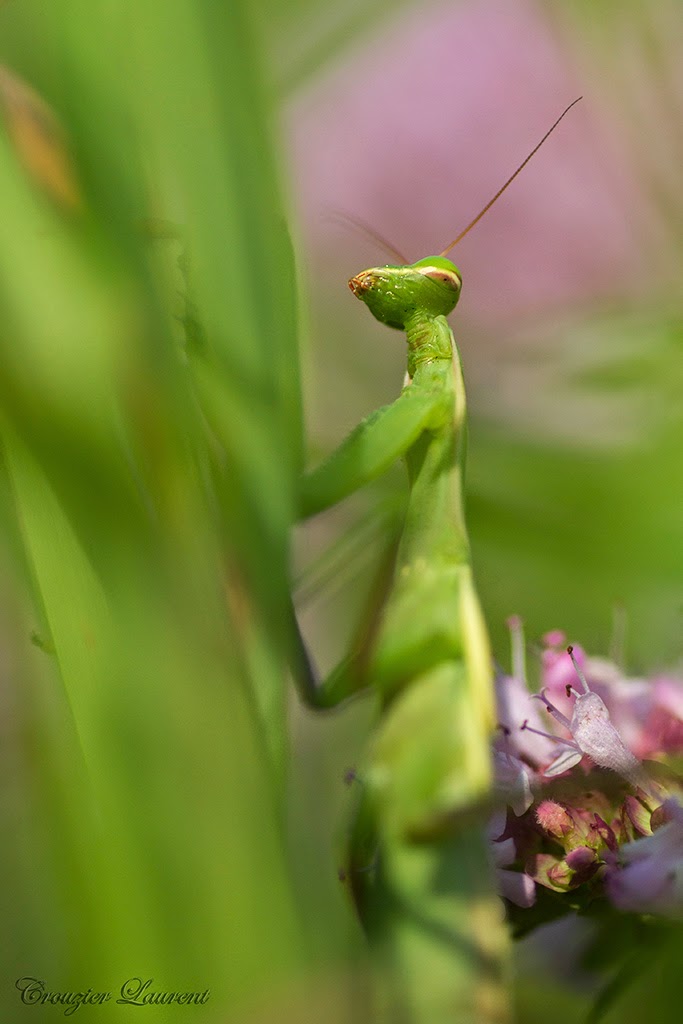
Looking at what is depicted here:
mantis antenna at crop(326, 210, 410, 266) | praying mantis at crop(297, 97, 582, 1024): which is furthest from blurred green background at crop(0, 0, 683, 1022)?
mantis antenna at crop(326, 210, 410, 266)

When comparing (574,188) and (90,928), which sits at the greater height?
(574,188)

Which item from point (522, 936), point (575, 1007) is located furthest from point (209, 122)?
point (575, 1007)

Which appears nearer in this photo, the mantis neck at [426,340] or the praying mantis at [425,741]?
the praying mantis at [425,741]

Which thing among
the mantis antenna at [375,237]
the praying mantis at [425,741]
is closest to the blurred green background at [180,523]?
the praying mantis at [425,741]

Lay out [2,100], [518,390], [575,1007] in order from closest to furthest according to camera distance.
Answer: [2,100], [575,1007], [518,390]

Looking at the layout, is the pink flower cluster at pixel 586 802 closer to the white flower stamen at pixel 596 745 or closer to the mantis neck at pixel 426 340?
the white flower stamen at pixel 596 745

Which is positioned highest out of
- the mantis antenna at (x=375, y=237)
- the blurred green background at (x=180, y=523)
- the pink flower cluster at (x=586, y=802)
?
the mantis antenna at (x=375, y=237)

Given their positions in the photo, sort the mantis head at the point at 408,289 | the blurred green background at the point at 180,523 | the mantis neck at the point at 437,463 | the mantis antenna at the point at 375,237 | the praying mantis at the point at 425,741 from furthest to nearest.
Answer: the mantis antenna at the point at 375,237 → the mantis head at the point at 408,289 → the mantis neck at the point at 437,463 → the praying mantis at the point at 425,741 → the blurred green background at the point at 180,523

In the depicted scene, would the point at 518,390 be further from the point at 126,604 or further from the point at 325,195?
the point at 126,604

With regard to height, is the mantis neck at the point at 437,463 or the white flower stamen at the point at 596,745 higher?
the mantis neck at the point at 437,463
